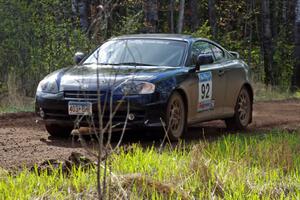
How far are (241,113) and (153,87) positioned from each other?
2950mm

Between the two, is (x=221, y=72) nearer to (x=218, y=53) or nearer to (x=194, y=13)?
(x=218, y=53)

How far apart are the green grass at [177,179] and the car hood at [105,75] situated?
233 cm

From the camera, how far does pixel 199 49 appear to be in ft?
36.9

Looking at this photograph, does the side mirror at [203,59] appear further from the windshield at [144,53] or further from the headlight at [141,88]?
the headlight at [141,88]

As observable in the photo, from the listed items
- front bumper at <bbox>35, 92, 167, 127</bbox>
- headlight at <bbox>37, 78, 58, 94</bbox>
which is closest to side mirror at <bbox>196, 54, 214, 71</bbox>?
front bumper at <bbox>35, 92, 167, 127</bbox>

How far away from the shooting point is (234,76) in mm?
11867

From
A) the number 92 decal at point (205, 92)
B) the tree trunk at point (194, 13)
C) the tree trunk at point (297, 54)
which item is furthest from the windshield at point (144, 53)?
the tree trunk at point (194, 13)

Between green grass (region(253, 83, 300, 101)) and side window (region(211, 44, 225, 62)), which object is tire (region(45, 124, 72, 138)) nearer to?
side window (region(211, 44, 225, 62))

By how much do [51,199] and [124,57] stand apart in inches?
208

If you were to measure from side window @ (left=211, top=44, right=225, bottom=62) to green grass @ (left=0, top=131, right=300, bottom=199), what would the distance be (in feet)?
14.5

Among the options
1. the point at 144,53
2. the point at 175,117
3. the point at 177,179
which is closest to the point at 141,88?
the point at 175,117

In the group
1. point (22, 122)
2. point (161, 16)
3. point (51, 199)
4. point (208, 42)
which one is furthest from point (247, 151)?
point (161, 16)

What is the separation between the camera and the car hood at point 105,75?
9500 mm

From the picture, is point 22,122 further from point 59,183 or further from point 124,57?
point 59,183
